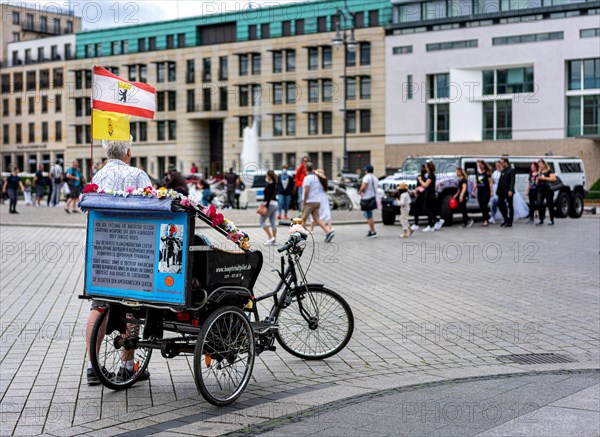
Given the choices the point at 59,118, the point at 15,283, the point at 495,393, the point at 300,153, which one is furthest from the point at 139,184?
the point at 59,118

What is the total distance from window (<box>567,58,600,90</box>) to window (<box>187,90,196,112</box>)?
120 feet

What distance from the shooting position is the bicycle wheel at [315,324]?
299 inches

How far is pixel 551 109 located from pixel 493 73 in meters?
4.95

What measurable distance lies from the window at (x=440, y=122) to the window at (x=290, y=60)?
52.0 feet

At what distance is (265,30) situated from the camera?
81.6 m

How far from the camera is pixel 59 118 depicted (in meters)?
98.2

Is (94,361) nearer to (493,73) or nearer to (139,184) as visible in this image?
(139,184)

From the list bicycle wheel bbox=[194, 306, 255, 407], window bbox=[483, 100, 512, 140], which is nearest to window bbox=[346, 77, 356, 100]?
window bbox=[483, 100, 512, 140]

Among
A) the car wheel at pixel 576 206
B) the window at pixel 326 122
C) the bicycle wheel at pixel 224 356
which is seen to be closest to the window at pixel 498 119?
the window at pixel 326 122

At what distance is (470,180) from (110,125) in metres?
20.5

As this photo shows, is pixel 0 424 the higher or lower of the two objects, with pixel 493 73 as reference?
lower

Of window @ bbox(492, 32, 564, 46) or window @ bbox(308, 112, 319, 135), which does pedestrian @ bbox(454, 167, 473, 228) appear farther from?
window @ bbox(308, 112, 319, 135)

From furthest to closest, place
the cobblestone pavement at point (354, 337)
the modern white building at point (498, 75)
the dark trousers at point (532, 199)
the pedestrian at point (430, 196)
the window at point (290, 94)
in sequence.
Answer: the window at point (290, 94), the modern white building at point (498, 75), the dark trousers at point (532, 199), the pedestrian at point (430, 196), the cobblestone pavement at point (354, 337)

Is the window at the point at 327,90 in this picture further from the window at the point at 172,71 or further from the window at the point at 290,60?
the window at the point at 172,71
